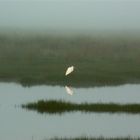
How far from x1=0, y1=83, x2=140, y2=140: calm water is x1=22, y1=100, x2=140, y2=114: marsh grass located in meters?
0.36

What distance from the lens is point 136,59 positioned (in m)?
35.8

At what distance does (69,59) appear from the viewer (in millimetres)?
34656

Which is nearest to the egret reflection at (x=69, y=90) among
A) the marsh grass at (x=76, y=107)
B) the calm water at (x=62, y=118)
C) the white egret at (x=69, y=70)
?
the calm water at (x=62, y=118)

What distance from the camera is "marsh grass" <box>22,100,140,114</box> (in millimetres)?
26594

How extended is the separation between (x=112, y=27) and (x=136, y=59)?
5765 mm

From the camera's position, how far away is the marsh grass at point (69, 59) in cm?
3222

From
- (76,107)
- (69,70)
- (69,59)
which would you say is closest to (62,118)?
(76,107)

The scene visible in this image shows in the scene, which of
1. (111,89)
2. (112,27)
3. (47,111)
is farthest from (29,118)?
(112,27)

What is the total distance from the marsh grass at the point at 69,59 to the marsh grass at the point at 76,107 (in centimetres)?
429

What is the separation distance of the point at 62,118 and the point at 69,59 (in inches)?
360

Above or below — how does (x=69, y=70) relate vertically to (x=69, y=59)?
below

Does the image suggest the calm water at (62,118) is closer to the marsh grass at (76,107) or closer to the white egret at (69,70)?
the marsh grass at (76,107)

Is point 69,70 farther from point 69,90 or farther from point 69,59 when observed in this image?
point 69,90

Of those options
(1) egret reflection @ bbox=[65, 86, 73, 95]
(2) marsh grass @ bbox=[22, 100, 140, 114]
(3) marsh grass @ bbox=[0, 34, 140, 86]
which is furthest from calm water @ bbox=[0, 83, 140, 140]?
(3) marsh grass @ bbox=[0, 34, 140, 86]
